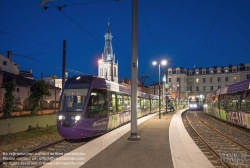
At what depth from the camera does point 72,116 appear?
39.8ft

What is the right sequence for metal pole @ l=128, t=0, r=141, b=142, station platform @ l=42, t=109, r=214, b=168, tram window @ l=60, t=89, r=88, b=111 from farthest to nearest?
tram window @ l=60, t=89, r=88, b=111, metal pole @ l=128, t=0, r=141, b=142, station platform @ l=42, t=109, r=214, b=168

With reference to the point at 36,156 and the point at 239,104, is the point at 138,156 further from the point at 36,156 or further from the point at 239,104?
the point at 239,104

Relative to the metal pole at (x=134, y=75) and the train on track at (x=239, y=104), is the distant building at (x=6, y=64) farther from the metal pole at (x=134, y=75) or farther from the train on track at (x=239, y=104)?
the metal pole at (x=134, y=75)

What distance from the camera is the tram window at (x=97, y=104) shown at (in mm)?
12734

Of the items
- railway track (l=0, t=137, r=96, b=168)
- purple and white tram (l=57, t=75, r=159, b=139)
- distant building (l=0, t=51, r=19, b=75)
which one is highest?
distant building (l=0, t=51, r=19, b=75)

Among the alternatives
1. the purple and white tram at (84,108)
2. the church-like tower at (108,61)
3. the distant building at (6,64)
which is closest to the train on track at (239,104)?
the purple and white tram at (84,108)

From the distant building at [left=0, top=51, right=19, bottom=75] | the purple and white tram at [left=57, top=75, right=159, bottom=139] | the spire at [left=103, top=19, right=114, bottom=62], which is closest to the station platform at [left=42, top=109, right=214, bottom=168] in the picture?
the purple and white tram at [left=57, top=75, right=159, bottom=139]

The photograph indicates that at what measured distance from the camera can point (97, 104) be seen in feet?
44.4

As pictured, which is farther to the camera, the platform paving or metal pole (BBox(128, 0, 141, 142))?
metal pole (BBox(128, 0, 141, 142))

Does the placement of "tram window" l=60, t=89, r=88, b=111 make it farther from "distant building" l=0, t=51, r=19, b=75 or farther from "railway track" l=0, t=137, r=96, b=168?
"distant building" l=0, t=51, r=19, b=75

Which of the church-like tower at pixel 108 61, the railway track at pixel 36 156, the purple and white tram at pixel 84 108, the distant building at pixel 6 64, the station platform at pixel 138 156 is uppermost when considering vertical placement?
the church-like tower at pixel 108 61

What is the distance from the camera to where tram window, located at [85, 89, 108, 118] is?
12.7 metres

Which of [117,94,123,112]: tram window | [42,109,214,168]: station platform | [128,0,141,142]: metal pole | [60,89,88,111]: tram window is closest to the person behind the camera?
[42,109,214,168]: station platform

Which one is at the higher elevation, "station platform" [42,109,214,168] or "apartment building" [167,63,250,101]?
"apartment building" [167,63,250,101]
